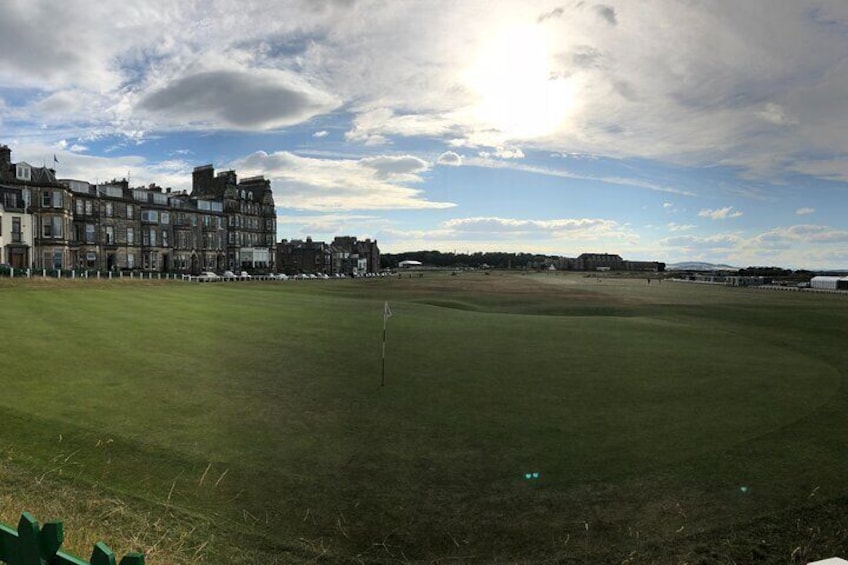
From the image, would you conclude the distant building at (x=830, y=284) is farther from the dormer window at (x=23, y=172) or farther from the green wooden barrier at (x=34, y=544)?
the dormer window at (x=23, y=172)

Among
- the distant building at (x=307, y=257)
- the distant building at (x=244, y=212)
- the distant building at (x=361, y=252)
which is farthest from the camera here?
the distant building at (x=361, y=252)

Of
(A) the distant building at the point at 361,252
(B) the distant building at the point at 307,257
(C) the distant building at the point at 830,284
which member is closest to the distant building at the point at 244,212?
(B) the distant building at the point at 307,257

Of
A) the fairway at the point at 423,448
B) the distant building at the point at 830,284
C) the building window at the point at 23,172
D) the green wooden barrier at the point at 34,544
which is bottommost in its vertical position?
the fairway at the point at 423,448

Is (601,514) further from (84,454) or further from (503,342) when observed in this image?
(503,342)

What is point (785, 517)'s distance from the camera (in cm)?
896

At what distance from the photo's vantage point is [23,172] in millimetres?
69938

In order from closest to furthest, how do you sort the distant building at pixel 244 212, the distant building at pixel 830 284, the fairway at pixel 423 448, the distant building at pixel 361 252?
1. the fairway at pixel 423 448
2. the distant building at pixel 830 284
3. the distant building at pixel 244 212
4. the distant building at pixel 361 252

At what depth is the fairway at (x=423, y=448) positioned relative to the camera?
326 inches

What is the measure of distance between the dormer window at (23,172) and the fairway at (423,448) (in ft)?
198

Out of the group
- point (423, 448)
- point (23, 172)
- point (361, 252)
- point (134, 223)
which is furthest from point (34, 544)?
point (361, 252)

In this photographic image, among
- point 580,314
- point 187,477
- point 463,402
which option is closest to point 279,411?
point 187,477

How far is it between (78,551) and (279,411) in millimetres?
6829

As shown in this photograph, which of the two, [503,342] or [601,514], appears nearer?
[601,514]

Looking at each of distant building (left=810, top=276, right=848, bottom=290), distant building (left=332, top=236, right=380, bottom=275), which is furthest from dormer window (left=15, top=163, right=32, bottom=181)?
distant building (left=810, top=276, right=848, bottom=290)
